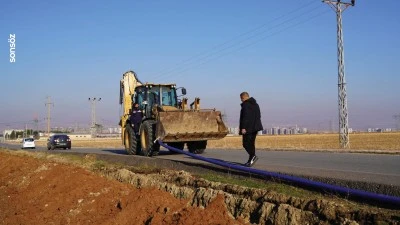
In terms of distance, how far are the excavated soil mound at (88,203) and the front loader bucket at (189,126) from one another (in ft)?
14.0

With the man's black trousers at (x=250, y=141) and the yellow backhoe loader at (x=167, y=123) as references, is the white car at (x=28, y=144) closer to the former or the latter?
the yellow backhoe loader at (x=167, y=123)

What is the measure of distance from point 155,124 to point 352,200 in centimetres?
1103

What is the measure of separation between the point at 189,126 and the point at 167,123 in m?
0.89

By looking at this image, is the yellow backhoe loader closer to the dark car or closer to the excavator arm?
the excavator arm

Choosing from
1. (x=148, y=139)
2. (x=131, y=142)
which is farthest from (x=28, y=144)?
(x=148, y=139)

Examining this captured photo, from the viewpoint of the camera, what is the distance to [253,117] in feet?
35.4

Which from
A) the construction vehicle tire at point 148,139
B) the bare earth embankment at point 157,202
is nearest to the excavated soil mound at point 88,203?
the bare earth embankment at point 157,202

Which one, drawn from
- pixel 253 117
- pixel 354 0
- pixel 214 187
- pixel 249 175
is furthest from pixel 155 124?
pixel 354 0

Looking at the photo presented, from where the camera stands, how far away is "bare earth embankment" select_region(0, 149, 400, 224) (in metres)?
5.61

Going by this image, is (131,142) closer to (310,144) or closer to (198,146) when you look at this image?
(198,146)

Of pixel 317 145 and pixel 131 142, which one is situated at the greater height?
pixel 131 142

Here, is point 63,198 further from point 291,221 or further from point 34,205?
point 291,221

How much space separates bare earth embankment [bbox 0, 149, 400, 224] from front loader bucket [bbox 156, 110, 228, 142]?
337cm

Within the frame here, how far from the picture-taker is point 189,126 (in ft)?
55.4
